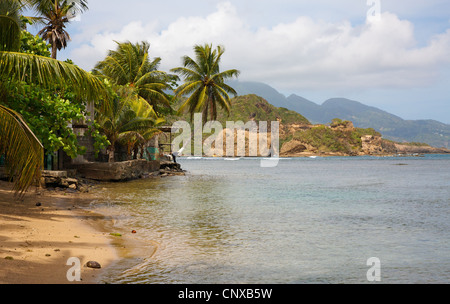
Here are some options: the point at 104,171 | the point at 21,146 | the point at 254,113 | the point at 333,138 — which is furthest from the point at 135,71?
the point at 333,138

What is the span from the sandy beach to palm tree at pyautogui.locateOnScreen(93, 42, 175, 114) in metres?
21.5

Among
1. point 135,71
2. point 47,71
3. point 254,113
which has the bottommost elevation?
point 47,71

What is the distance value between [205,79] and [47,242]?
106ft

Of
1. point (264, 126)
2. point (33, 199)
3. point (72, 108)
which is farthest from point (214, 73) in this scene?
point (264, 126)

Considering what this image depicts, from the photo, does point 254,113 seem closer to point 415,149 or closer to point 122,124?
point 415,149

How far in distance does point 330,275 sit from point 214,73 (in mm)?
34099

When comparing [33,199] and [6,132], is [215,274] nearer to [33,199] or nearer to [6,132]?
[6,132]

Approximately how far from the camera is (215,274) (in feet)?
19.0

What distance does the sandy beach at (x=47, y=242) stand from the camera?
5383 mm

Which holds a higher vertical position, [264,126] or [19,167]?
[264,126]

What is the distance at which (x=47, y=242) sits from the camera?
23.2 ft

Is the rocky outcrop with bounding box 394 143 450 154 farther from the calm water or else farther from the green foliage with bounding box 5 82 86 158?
the green foliage with bounding box 5 82 86 158

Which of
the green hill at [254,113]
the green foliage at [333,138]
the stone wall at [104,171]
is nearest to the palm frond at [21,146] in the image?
the stone wall at [104,171]

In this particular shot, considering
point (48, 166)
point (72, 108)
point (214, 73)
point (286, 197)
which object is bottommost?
point (286, 197)
